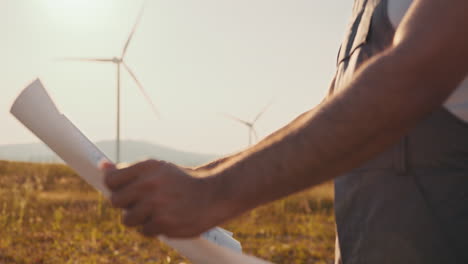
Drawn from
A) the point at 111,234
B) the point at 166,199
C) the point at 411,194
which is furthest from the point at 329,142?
the point at 111,234

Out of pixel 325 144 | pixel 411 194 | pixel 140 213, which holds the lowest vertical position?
pixel 411 194

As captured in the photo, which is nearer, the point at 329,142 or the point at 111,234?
the point at 329,142

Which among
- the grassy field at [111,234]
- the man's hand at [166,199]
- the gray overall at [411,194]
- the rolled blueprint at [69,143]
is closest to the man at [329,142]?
the man's hand at [166,199]

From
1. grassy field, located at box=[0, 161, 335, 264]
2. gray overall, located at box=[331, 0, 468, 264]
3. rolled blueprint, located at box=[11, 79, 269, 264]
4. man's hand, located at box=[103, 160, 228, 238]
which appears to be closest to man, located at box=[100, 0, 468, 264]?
man's hand, located at box=[103, 160, 228, 238]

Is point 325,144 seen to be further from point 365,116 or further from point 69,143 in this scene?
point 69,143

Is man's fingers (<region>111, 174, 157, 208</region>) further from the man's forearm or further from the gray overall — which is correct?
the gray overall

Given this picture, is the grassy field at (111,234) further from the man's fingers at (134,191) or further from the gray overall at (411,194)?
the man's fingers at (134,191)

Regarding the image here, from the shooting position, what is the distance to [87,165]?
1160mm

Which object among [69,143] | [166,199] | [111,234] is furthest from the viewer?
[111,234]

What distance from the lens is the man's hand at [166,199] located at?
39.9 inches

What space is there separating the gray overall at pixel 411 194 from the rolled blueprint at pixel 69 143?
43 cm

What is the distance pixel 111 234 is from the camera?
914 centimetres

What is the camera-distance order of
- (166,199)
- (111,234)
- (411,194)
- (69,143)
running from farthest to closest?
(111,234), (411,194), (69,143), (166,199)

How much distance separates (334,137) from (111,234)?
335 inches
